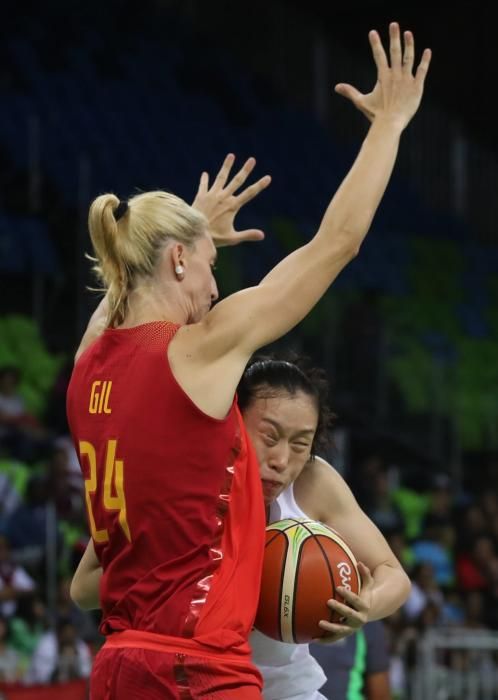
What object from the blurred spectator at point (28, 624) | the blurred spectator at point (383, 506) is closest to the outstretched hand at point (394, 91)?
the blurred spectator at point (28, 624)

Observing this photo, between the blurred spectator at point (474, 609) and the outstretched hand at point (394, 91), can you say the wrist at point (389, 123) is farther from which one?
the blurred spectator at point (474, 609)

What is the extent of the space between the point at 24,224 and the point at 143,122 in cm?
355

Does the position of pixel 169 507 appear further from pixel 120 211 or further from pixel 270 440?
pixel 120 211

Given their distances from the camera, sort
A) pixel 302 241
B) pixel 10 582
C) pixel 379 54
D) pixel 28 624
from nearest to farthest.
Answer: pixel 379 54
pixel 28 624
pixel 10 582
pixel 302 241

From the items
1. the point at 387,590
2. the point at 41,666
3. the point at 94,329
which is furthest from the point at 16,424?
the point at 387,590

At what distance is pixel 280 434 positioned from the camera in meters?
3.41

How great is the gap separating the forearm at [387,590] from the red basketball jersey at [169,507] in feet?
1.21

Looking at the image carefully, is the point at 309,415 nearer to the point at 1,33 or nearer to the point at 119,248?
the point at 119,248

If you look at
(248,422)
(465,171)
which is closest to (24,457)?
(248,422)

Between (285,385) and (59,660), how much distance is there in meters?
5.35

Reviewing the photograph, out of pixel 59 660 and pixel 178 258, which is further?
pixel 59 660

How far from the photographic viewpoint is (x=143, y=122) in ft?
51.5

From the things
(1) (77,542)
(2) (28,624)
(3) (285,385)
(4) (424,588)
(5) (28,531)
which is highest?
(3) (285,385)

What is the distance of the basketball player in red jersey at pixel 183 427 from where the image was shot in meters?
2.99
